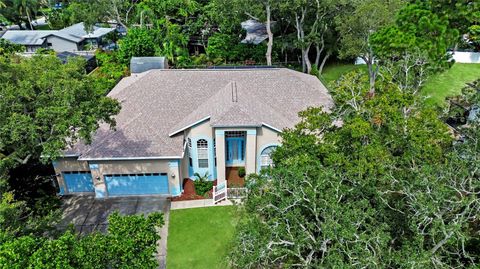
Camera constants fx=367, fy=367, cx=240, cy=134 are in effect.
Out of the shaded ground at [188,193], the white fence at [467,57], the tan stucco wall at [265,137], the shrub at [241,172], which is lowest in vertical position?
the shaded ground at [188,193]

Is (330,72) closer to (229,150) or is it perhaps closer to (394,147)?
(229,150)

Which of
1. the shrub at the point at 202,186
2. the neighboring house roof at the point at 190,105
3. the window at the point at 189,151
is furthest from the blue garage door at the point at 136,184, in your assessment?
the window at the point at 189,151

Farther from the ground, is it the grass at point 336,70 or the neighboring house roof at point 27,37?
the neighboring house roof at point 27,37

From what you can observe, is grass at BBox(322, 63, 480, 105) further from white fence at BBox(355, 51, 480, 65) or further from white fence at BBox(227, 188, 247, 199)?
white fence at BBox(227, 188, 247, 199)

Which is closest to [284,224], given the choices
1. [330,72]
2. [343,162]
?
[343,162]

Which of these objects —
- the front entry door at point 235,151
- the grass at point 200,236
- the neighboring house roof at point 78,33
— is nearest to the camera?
the grass at point 200,236

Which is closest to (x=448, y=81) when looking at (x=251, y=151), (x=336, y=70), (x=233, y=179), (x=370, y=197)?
(x=336, y=70)

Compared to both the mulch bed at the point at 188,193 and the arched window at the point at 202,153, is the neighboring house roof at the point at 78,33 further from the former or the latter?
the mulch bed at the point at 188,193
